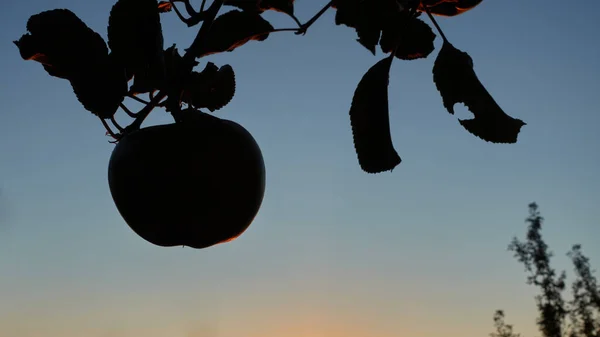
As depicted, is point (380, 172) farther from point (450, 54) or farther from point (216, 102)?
point (216, 102)

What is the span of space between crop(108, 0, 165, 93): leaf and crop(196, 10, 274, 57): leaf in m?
0.14

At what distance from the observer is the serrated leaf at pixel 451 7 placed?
4.36ft

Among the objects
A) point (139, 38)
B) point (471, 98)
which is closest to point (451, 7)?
point (471, 98)

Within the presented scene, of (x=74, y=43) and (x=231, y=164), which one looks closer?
(x=74, y=43)

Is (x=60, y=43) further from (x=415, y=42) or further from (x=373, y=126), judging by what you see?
A: (x=415, y=42)

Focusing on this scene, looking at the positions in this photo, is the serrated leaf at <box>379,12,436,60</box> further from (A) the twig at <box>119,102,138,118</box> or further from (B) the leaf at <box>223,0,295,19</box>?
(A) the twig at <box>119,102,138,118</box>

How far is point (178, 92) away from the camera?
1.14 metres

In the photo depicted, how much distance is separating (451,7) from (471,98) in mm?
212

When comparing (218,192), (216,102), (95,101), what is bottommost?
(218,192)

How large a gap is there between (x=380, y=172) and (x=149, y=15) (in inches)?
21.0

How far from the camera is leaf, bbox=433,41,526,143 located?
1257 millimetres

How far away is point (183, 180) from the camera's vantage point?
4.17 feet

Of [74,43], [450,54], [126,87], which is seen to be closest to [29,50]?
[74,43]

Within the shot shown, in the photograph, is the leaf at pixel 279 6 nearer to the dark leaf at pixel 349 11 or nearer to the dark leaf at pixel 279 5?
the dark leaf at pixel 279 5
